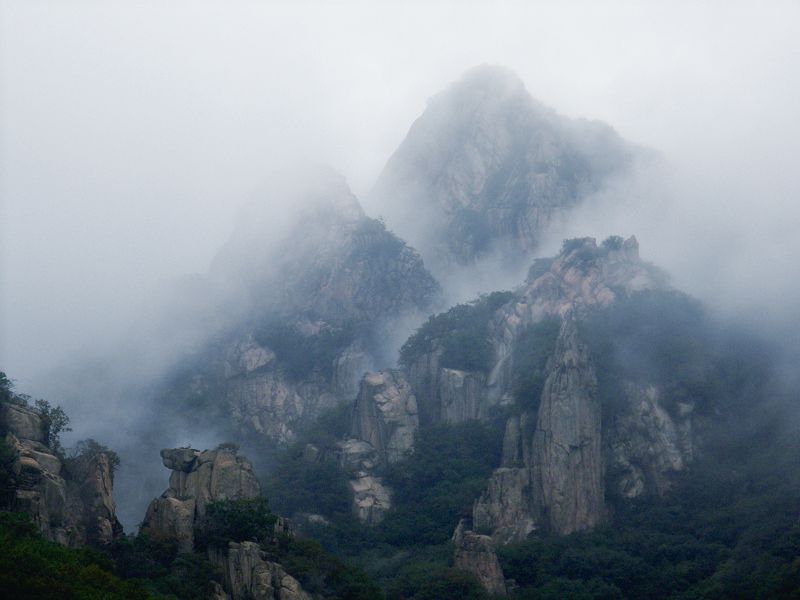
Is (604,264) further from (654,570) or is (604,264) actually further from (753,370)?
(654,570)

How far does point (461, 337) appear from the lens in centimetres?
9281

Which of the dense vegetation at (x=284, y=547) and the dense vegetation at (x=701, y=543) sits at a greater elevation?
the dense vegetation at (x=701, y=543)

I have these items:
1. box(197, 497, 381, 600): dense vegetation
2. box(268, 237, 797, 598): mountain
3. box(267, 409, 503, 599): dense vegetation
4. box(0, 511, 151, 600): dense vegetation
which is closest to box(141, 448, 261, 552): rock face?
box(197, 497, 381, 600): dense vegetation

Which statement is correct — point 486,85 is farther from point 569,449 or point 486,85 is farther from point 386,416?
point 569,449

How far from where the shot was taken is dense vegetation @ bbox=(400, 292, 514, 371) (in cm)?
9044

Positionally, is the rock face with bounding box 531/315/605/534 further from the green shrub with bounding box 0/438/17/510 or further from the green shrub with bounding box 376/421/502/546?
the green shrub with bounding box 0/438/17/510

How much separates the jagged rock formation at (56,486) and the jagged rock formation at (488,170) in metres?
64.7

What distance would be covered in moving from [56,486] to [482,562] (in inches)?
966

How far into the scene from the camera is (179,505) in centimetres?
6078

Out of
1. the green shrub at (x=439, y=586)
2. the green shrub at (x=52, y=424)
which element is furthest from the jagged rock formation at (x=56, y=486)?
the green shrub at (x=439, y=586)

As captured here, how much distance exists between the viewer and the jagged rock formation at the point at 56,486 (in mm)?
53963

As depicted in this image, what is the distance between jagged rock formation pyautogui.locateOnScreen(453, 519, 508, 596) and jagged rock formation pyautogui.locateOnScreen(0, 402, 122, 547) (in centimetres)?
1995

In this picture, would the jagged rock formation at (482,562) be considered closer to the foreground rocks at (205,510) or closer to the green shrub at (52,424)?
the foreground rocks at (205,510)

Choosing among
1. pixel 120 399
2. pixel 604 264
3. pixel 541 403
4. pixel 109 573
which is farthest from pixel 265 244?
pixel 109 573
